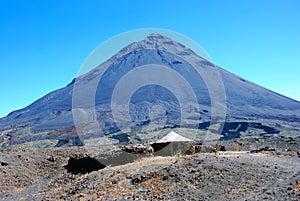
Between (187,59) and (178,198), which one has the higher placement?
(187,59)

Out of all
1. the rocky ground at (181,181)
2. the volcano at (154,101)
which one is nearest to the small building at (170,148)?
the rocky ground at (181,181)

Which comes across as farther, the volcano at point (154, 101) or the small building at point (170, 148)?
the volcano at point (154, 101)

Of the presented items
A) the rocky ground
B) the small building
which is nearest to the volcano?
the small building

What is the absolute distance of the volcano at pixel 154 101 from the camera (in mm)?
64375

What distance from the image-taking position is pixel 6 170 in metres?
15.9

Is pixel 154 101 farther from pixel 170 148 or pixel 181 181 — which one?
pixel 181 181

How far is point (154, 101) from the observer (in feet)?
281

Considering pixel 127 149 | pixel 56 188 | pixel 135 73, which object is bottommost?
pixel 56 188

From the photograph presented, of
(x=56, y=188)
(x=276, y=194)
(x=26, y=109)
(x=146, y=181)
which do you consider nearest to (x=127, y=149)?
(x=56, y=188)

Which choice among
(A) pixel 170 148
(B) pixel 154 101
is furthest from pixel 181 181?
(B) pixel 154 101

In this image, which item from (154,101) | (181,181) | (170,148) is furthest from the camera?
(154,101)

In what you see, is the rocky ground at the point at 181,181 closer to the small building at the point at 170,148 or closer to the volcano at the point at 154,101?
the small building at the point at 170,148

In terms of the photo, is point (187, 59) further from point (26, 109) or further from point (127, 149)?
point (127, 149)

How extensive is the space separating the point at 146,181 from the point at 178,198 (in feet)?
5.90
